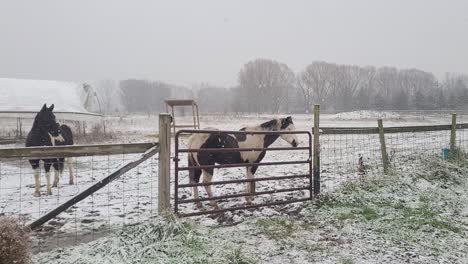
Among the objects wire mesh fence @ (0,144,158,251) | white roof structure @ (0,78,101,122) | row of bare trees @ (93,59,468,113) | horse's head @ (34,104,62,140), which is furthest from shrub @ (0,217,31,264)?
row of bare trees @ (93,59,468,113)

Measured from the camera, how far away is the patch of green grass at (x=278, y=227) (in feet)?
13.9

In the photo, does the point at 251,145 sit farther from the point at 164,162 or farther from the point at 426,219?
the point at 426,219

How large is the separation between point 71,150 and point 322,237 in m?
3.14

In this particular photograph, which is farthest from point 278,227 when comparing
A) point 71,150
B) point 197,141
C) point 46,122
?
point 46,122

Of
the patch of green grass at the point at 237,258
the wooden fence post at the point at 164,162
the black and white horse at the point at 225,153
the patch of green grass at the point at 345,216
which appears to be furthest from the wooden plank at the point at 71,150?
the patch of green grass at the point at 345,216

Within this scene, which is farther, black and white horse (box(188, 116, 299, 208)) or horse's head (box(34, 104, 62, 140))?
horse's head (box(34, 104, 62, 140))

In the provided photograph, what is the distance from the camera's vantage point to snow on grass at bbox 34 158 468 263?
11.5 feet

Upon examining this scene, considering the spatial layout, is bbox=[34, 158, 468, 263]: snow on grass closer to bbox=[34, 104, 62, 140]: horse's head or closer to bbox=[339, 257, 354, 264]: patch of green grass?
bbox=[339, 257, 354, 264]: patch of green grass

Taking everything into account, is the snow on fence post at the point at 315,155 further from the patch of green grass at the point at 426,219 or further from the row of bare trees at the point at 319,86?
the row of bare trees at the point at 319,86

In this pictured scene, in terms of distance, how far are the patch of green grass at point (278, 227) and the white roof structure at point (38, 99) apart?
12971 mm

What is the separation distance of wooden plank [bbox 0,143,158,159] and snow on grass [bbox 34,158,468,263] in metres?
0.91

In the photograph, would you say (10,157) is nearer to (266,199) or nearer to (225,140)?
(225,140)

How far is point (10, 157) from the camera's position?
3.39 metres

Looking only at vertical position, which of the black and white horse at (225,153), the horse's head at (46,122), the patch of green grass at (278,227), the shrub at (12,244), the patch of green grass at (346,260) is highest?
the horse's head at (46,122)
